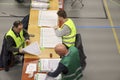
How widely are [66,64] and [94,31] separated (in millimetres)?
3790

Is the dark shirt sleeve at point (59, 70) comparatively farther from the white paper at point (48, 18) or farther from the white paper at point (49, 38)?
the white paper at point (48, 18)

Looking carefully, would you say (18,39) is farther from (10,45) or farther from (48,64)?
(48,64)

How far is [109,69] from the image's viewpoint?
7.55m

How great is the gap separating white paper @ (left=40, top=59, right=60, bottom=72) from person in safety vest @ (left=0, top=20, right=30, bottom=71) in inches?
22.4

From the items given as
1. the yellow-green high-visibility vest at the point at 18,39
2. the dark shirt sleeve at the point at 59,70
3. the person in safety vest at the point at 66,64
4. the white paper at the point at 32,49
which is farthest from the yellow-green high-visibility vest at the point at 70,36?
the dark shirt sleeve at the point at 59,70

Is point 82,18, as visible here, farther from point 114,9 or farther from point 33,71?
point 33,71

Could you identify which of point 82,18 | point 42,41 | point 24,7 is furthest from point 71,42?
point 24,7

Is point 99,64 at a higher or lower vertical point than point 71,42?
lower

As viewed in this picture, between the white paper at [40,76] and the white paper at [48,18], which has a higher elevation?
the white paper at [48,18]

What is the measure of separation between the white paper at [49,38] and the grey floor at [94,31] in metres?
1.19

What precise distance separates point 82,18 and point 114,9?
1311 mm

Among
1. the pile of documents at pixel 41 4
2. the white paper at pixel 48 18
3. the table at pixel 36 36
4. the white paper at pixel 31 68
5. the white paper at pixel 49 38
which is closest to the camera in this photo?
the white paper at pixel 31 68

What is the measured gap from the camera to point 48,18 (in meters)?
7.36

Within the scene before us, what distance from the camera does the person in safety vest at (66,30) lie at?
6633 mm
